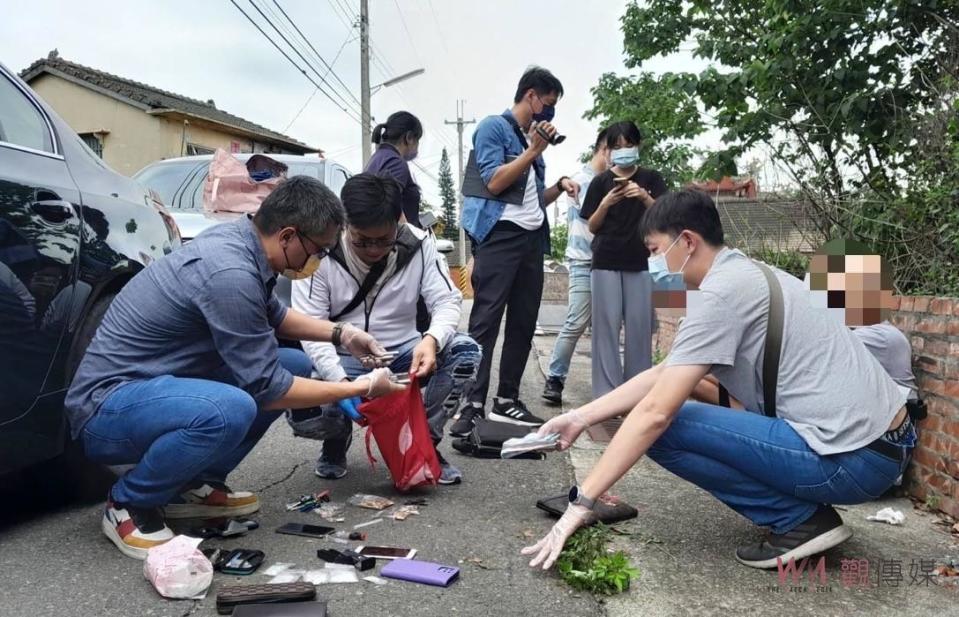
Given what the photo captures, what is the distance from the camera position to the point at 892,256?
4242 mm

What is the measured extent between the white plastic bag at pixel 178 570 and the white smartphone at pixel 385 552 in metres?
0.52

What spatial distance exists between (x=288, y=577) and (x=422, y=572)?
0.43 m

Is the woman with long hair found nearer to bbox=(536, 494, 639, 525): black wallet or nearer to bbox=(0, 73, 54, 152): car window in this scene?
bbox=(0, 73, 54, 152): car window

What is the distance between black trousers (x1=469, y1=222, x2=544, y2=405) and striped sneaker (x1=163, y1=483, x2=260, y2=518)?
153 cm

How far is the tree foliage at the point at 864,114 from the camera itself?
408 cm

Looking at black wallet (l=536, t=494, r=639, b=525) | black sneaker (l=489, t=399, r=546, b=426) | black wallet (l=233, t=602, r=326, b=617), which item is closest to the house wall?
black sneaker (l=489, t=399, r=546, b=426)

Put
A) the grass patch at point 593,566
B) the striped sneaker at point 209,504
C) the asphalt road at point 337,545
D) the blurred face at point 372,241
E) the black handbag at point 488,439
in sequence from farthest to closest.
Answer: the black handbag at point 488,439, the blurred face at point 372,241, the striped sneaker at point 209,504, the grass patch at point 593,566, the asphalt road at point 337,545

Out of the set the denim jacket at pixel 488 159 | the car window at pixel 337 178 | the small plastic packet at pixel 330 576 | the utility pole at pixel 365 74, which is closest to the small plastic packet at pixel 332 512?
the small plastic packet at pixel 330 576

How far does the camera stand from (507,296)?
14.2 ft

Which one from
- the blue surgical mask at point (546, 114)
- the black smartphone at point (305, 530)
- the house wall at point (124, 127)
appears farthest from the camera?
the house wall at point (124, 127)

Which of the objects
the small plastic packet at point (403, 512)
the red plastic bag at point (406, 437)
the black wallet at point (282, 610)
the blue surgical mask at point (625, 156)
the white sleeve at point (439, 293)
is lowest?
the small plastic packet at point (403, 512)

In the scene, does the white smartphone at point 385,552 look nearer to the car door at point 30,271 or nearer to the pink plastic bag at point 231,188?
the car door at point 30,271

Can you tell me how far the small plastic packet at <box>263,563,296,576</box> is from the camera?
2457mm

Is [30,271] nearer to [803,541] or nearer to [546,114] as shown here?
[803,541]
